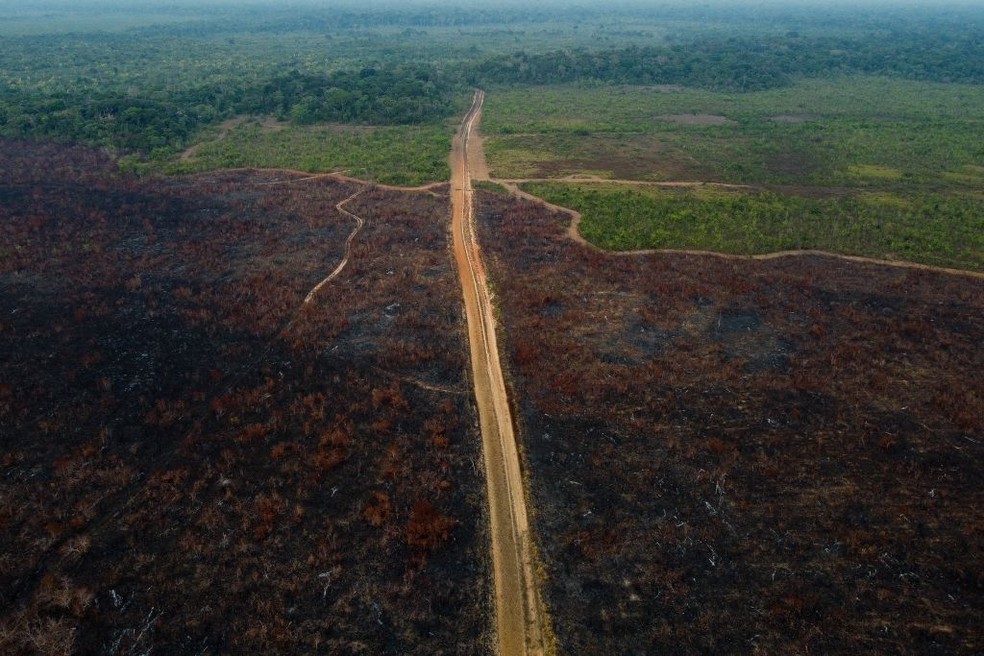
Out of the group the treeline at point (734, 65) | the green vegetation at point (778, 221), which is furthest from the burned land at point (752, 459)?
the treeline at point (734, 65)

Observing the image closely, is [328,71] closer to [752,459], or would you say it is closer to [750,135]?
[750,135]

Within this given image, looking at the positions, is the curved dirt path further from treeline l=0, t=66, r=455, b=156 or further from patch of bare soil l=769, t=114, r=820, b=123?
patch of bare soil l=769, t=114, r=820, b=123

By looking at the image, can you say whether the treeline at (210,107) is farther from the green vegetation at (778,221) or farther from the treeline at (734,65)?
the green vegetation at (778,221)

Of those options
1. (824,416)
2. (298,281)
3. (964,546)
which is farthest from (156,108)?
Answer: (964,546)

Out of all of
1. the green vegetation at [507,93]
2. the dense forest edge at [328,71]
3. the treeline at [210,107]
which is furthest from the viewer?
the dense forest edge at [328,71]

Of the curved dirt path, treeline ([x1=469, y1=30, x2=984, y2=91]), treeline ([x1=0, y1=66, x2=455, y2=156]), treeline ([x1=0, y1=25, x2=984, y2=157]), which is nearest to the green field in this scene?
treeline ([x1=469, y1=30, x2=984, y2=91])
